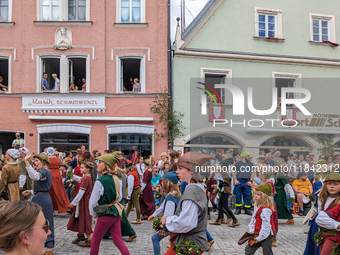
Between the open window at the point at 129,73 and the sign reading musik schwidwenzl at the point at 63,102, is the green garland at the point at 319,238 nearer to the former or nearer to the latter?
the sign reading musik schwidwenzl at the point at 63,102

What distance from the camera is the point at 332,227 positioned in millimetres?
4422

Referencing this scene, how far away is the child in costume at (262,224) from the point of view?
546cm

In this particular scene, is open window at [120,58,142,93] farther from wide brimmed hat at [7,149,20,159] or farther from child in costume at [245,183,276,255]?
child in costume at [245,183,276,255]

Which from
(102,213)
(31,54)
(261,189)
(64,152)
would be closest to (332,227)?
(261,189)

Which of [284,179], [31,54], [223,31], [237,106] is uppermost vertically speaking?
[223,31]

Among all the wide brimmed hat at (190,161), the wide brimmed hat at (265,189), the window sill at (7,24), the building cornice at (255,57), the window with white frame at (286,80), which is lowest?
the wide brimmed hat at (265,189)

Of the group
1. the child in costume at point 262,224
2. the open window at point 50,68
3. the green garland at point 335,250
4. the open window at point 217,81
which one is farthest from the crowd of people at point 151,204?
the open window at point 50,68

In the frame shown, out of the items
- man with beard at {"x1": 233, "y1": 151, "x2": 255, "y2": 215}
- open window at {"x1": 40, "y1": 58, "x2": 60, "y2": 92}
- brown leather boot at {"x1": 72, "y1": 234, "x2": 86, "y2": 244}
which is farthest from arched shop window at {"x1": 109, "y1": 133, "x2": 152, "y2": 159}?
brown leather boot at {"x1": 72, "y1": 234, "x2": 86, "y2": 244}

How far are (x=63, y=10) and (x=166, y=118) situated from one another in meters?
7.07

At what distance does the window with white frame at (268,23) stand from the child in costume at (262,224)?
14.5 m

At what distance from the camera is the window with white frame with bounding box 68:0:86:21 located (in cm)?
1800

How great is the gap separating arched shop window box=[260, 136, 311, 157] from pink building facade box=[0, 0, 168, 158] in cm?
491

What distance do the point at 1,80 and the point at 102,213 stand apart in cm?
1431

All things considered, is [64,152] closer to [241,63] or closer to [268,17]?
[241,63]
